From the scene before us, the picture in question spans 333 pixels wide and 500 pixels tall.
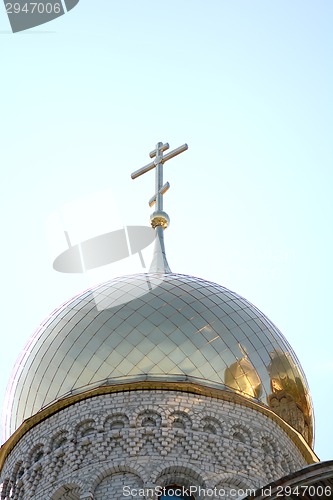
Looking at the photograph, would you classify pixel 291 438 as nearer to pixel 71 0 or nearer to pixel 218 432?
pixel 218 432

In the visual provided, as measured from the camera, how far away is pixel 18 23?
558 inches

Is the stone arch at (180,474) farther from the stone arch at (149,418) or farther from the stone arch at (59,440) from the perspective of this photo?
the stone arch at (59,440)

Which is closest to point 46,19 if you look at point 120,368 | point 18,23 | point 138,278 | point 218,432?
point 18,23

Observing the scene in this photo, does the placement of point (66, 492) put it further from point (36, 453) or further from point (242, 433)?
point (242, 433)

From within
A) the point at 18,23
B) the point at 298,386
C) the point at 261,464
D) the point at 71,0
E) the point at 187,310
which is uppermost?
the point at 71,0

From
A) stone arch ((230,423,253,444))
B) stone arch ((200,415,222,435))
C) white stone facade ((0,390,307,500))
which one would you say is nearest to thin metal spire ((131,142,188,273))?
white stone facade ((0,390,307,500))

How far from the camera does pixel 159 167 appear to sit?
61.2 feet

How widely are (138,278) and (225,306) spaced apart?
143 cm

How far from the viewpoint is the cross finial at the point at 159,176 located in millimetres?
17453

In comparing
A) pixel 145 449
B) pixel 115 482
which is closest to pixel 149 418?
pixel 145 449

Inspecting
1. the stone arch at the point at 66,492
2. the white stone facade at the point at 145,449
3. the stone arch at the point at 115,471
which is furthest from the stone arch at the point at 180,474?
the stone arch at the point at 66,492

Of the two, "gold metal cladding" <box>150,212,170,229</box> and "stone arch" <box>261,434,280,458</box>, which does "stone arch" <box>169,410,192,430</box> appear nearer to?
"stone arch" <box>261,434,280,458</box>

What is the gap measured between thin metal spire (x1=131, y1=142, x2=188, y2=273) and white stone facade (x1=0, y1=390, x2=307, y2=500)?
3192mm

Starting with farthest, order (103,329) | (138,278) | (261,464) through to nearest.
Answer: (138,278) → (103,329) → (261,464)
